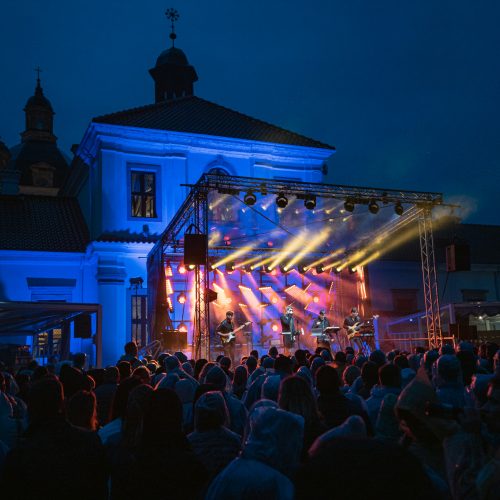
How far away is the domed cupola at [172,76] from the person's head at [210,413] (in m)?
32.9

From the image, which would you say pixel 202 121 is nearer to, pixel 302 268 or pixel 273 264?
pixel 273 264

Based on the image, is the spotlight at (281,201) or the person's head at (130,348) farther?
the spotlight at (281,201)

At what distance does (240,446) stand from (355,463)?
2.42 m

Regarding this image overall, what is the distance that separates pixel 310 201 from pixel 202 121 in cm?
1113

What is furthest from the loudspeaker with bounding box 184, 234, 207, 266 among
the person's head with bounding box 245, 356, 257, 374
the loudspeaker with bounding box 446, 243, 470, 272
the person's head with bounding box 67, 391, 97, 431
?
the person's head with bounding box 67, 391, 97, 431

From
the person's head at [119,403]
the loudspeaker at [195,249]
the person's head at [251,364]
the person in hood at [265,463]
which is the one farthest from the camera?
the loudspeaker at [195,249]

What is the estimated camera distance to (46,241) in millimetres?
25406

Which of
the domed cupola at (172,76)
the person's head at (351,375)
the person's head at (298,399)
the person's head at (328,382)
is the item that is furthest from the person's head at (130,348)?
the domed cupola at (172,76)

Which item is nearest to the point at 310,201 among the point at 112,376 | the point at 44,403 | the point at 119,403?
the point at 112,376

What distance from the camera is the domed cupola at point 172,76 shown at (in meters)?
35.2

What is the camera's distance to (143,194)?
2580cm

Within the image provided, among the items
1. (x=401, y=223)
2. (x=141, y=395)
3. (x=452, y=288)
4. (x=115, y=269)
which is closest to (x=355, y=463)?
(x=141, y=395)

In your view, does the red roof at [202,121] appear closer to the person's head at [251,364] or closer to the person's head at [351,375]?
the person's head at [251,364]

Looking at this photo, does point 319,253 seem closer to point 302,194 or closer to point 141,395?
point 302,194
